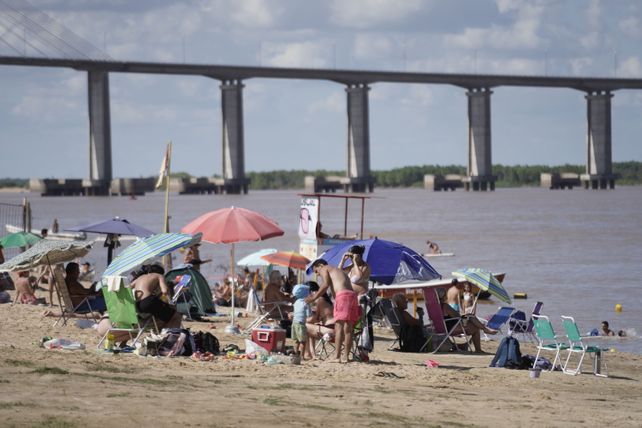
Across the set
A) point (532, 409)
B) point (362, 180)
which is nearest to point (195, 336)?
point (532, 409)

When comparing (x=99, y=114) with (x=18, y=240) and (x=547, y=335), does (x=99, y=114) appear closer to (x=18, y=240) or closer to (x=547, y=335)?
(x=18, y=240)

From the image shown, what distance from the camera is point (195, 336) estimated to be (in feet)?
39.6

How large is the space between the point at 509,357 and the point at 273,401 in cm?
441

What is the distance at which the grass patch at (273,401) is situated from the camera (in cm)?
869

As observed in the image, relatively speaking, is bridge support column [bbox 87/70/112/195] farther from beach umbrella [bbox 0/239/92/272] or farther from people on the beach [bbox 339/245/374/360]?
people on the beach [bbox 339/245/374/360]

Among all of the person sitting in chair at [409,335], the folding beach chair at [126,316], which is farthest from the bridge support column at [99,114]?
the folding beach chair at [126,316]

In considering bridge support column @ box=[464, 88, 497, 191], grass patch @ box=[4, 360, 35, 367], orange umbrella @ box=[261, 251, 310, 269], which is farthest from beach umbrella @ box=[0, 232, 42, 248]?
bridge support column @ box=[464, 88, 497, 191]

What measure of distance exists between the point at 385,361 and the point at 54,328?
13.5 feet

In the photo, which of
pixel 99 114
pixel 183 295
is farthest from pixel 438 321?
pixel 99 114

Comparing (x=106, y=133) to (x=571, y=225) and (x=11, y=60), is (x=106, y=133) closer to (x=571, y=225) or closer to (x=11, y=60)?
(x=11, y=60)

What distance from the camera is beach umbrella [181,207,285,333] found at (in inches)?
603

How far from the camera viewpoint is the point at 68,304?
1485 centimetres

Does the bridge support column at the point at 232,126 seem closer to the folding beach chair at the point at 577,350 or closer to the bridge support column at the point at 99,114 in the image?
the bridge support column at the point at 99,114

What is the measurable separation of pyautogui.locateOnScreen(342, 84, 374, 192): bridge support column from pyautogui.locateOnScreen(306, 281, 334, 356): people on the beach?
9662cm
